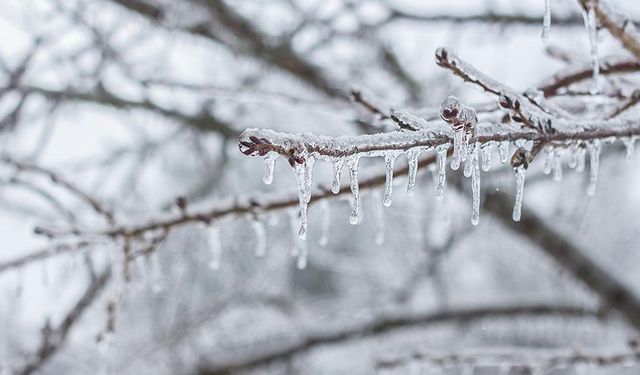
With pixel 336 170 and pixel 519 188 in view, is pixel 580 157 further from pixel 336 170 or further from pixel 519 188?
pixel 336 170

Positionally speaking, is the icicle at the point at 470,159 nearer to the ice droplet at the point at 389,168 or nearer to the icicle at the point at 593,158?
the ice droplet at the point at 389,168

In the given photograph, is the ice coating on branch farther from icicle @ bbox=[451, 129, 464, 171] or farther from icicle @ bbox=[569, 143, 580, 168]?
icicle @ bbox=[569, 143, 580, 168]

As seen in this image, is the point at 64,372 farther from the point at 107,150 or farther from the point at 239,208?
the point at 239,208

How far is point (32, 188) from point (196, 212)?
42cm

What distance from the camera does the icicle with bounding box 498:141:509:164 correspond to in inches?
31.8

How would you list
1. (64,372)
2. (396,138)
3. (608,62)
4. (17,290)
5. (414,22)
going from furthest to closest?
1. (64,372)
2. (414,22)
3. (17,290)
4. (608,62)
5. (396,138)

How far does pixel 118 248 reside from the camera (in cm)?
124

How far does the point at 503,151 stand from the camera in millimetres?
837

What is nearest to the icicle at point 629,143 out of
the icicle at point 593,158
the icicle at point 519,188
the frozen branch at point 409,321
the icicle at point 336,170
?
the icicle at point 593,158

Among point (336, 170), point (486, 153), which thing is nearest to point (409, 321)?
point (486, 153)

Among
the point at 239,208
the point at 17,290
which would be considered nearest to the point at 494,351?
the point at 239,208

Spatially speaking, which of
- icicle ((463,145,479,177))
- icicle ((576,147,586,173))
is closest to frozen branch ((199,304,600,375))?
icicle ((576,147,586,173))

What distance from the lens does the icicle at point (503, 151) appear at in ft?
A: 2.65

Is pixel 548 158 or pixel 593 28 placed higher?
pixel 593 28
